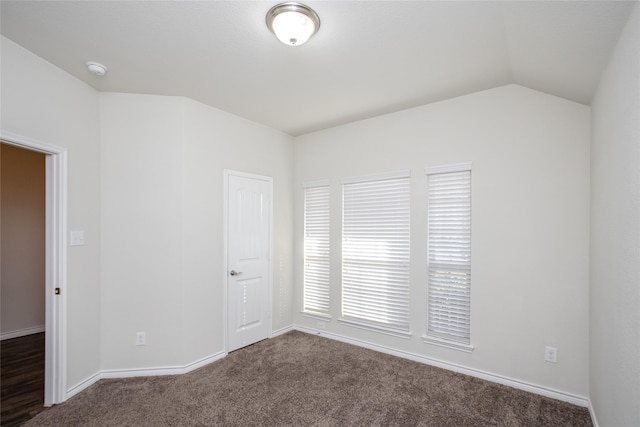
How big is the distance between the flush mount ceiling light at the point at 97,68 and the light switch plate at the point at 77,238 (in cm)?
135

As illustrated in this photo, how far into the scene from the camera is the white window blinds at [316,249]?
13.3ft

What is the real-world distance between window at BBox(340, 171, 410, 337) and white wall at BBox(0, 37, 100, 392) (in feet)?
8.51

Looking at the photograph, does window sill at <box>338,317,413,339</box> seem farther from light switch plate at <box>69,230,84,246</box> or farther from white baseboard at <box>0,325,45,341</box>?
white baseboard at <box>0,325,45,341</box>

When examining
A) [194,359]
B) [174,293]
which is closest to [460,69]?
[174,293]

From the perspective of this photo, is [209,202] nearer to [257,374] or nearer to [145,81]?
[145,81]

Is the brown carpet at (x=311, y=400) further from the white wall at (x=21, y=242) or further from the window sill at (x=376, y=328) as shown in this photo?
the white wall at (x=21, y=242)

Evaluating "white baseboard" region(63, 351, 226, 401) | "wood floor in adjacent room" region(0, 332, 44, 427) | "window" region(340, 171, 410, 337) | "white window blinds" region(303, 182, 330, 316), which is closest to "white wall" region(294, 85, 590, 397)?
"window" region(340, 171, 410, 337)

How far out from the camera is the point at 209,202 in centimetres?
332

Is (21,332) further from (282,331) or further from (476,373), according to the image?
(476,373)

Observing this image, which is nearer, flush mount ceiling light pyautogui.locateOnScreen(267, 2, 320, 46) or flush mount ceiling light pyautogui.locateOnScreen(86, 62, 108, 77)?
flush mount ceiling light pyautogui.locateOnScreen(267, 2, 320, 46)

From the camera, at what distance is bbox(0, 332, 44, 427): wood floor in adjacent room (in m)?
2.35

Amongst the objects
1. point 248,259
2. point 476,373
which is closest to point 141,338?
point 248,259

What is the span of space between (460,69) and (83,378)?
4144mm

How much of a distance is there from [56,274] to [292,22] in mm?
2659
